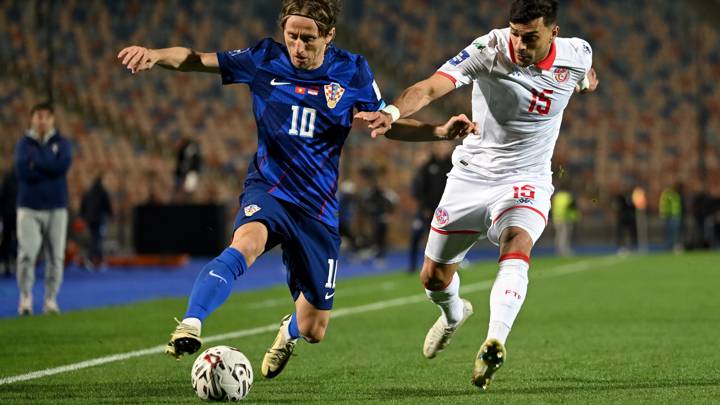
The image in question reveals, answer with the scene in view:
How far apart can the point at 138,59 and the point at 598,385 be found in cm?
331

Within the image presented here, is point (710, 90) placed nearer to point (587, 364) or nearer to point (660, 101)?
point (660, 101)

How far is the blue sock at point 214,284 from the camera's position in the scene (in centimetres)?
614

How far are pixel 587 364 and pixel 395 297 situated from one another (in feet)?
26.0

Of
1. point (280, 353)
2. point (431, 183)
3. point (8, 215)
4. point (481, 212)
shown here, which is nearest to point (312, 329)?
point (280, 353)

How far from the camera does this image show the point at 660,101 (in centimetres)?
3703

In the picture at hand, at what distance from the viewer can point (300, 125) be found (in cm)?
699

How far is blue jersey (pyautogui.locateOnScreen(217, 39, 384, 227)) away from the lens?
23.0 feet

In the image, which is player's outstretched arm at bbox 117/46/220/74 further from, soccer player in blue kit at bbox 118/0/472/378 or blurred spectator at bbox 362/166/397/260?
blurred spectator at bbox 362/166/397/260

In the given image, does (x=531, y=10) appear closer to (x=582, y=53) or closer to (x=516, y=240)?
(x=582, y=53)

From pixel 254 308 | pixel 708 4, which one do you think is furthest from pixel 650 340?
pixel 708 4

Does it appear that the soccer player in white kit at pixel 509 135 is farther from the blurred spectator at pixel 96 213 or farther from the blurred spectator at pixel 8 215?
the blurred spectator at pixel 96 213

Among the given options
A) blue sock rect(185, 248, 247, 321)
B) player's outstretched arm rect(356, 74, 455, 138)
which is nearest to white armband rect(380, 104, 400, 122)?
player's outstretched arm rect(356, 74, 455, 138)

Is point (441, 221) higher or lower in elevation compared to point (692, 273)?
higher

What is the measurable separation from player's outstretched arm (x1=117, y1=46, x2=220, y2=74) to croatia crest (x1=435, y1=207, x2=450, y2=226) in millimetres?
1826
